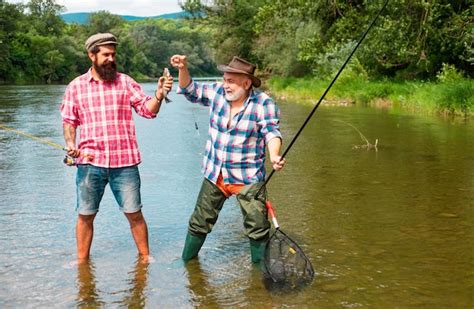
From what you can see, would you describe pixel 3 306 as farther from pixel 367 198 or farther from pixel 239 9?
pixel 239 9

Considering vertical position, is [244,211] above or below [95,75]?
A: below

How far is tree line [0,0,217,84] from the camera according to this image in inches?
3703

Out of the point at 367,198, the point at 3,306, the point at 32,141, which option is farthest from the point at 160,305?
the point at 32,141

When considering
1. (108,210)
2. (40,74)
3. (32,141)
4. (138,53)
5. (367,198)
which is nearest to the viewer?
(108,210)

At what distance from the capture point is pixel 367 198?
8.37 meters

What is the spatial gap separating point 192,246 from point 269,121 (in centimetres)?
128

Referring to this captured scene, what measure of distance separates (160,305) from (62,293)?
783mm

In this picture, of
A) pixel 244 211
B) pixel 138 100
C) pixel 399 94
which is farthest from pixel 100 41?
pixel 399 94

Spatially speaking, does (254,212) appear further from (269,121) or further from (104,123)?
(104,123)

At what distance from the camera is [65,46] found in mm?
104312

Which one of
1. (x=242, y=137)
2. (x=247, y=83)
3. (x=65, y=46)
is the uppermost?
(x=247, y=83)

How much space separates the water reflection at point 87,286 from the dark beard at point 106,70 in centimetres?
155

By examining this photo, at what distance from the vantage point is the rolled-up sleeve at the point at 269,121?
5.22m

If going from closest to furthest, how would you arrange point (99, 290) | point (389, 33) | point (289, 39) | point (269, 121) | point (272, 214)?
point (99, 290) → point (272, 214) → point (269, 121) → point (389, 33) → point (289, 39)
